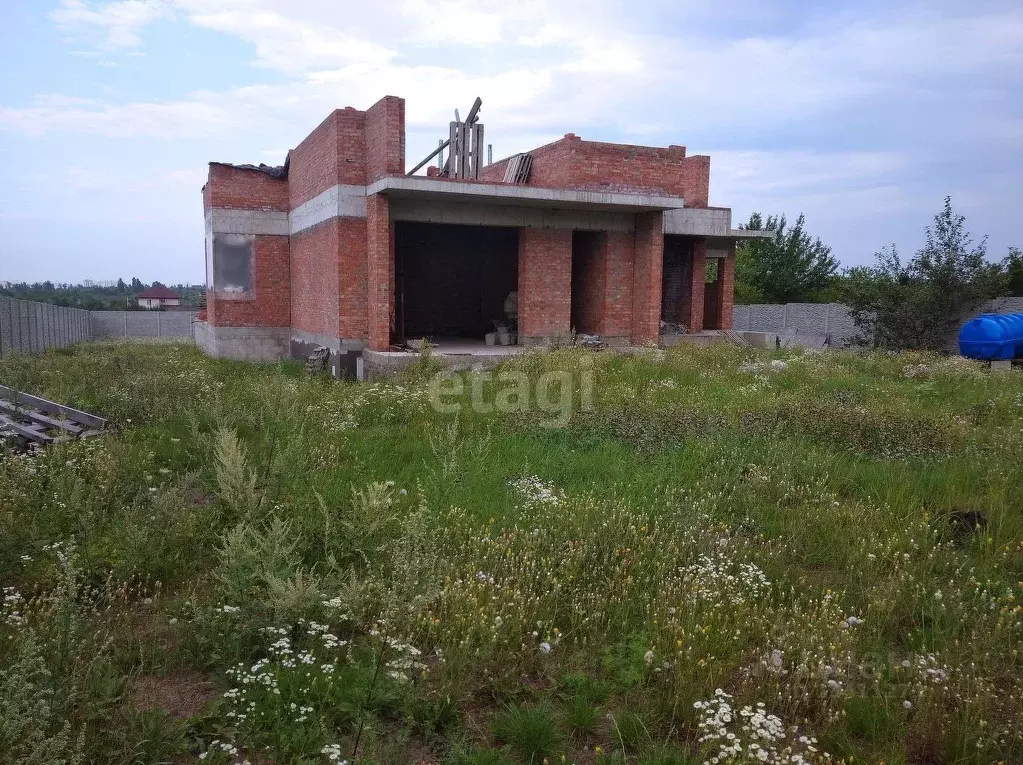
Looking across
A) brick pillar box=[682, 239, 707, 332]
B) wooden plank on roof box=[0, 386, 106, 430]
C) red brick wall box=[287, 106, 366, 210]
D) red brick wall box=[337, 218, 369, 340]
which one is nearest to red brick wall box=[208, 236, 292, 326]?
red brick wall box=[287, 106, 366, 210]

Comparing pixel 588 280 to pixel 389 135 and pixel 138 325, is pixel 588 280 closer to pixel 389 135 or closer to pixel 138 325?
pixel 389 135

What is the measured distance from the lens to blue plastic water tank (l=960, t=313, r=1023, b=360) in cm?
1823

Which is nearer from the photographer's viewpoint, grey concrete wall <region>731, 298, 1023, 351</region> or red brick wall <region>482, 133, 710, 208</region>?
red brick wall <region>482, 133, 710, 208</region>

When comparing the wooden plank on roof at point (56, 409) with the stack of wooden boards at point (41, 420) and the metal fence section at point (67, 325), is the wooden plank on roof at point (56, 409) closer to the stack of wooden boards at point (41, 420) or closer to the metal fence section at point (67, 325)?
the stack of wooden boards at point (41, 420)

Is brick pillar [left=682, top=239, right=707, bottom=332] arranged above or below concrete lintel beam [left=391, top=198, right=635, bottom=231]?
below

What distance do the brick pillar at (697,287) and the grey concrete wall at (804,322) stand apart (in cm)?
557

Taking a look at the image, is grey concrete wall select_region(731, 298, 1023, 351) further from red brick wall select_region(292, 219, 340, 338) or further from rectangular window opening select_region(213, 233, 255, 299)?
rectangular window opening select_region(213, 233, 255, 299)

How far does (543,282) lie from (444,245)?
16.5 feet

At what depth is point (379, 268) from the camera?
13.8 metres

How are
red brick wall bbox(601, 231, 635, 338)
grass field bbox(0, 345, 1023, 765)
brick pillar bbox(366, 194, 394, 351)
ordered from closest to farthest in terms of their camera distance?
1. grass field bbox(0, 345, 1023, 765)
2. brick pillar bbox(366, 194, 394, 351)
3. red brick wall bbox(601, 231, 635, 338)

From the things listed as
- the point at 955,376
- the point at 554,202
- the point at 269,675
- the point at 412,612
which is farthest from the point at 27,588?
the point at 955,376

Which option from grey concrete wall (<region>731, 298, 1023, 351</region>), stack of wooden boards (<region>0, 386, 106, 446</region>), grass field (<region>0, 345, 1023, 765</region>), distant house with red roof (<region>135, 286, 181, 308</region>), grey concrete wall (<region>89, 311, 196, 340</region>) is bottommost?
grass field (<region>0, 345, 1023, 765</region>)

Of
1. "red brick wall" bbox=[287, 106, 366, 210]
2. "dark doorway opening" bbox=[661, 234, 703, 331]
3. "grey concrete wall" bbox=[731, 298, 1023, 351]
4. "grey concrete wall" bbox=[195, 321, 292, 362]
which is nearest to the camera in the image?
"red brick wall" bbox=[287, 106, 366, 210]

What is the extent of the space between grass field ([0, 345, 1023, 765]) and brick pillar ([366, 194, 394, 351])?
5817mm
